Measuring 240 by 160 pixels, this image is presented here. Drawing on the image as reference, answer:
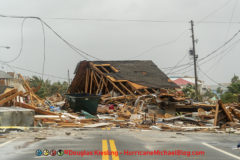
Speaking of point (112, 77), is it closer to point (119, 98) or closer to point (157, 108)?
point (119, 98)

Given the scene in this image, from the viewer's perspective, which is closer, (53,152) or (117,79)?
(53,152)

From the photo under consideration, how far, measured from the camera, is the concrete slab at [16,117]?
12188 mm

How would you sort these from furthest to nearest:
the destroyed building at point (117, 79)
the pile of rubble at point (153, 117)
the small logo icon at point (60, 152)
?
1. the destroyed building at point (117, 79)
2. the pile of rubble at point (153, 117)
3. the small logo icon at point (60, 152)

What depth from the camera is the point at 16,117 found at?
41.4 feet

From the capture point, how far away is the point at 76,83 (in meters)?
35.4

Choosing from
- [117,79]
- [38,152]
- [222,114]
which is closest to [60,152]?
[38,152]

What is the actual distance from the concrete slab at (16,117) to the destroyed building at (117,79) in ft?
51.5

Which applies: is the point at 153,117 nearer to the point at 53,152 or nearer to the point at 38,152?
the point at 53,152

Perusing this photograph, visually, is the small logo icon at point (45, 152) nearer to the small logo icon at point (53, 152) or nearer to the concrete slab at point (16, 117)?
the small logo icon at point (53, 152)

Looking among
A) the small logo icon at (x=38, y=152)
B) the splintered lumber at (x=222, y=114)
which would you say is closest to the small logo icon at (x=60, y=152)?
the small logo icon at (x=38, y=152)

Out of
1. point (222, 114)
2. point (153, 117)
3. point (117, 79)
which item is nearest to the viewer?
point (222, 114)

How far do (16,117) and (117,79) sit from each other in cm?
2028

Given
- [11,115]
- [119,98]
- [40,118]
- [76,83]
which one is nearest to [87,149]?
[11,115]

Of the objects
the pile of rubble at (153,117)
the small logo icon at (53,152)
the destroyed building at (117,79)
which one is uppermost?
the destroyed building at (117,79)
